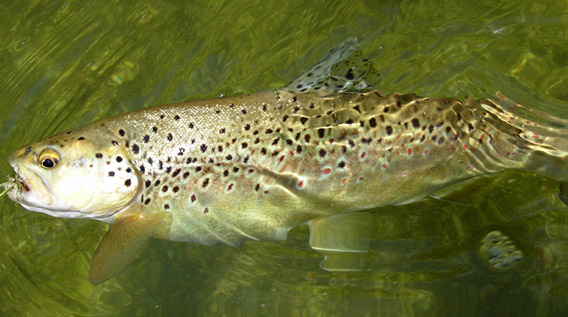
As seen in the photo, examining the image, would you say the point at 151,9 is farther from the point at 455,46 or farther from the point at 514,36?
the point at 514,36

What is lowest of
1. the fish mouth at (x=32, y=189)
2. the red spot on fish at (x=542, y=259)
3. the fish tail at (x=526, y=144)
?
the red spot on fish at (x=542, y=259)

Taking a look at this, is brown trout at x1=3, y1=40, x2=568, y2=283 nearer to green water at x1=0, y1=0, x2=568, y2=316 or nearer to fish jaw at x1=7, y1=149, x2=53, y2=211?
fish jaw at x1=7, y1=149, x2=53, y2=211

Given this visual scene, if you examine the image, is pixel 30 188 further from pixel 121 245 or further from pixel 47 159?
pixel 121 245

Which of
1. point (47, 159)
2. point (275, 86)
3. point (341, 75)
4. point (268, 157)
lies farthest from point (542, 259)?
point (47, 159)

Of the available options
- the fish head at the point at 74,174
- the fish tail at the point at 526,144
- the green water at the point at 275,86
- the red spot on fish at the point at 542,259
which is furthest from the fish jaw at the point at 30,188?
the red spot on fish at the point at 542,259

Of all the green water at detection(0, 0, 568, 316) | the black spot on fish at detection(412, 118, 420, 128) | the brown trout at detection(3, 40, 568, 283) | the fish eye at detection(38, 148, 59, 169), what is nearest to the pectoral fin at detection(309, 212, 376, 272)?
the brown trout at detection(3, 40, 568, 283)

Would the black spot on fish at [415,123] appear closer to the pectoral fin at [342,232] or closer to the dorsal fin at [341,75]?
the dorsal fin at [341,75]

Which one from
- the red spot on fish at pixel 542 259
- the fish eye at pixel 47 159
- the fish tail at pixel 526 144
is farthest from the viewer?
the red spot on fish at pixel 542 259
